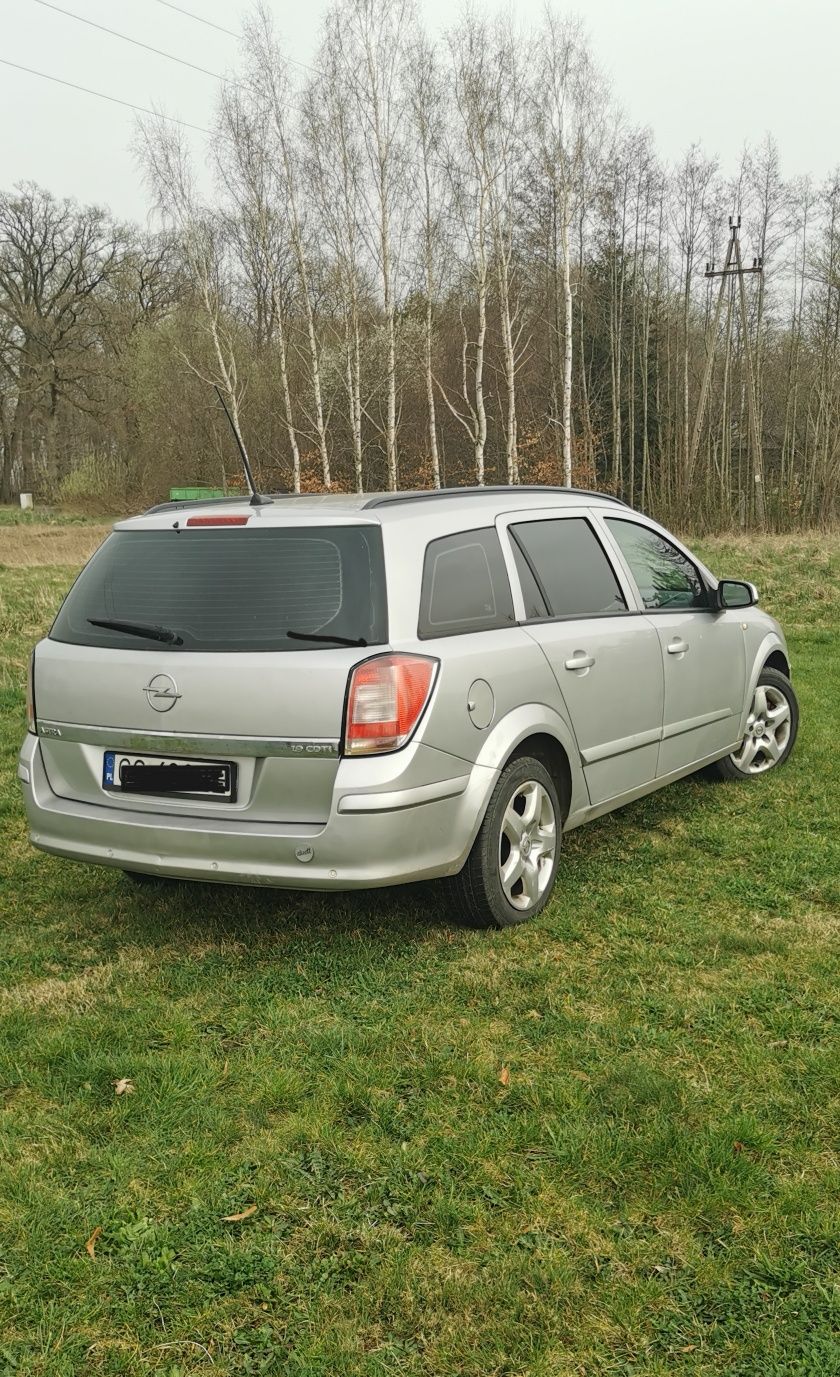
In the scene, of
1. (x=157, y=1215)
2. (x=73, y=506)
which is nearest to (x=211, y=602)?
(x=157, y=1215)

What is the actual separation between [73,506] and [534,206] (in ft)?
91.1

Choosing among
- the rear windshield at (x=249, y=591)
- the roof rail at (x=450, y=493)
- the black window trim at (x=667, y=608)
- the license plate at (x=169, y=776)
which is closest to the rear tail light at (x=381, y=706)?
the rear windshield at (x=249, y=591)

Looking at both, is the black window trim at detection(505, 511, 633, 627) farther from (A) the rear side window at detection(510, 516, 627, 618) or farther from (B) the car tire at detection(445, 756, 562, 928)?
(B) the car tire at detection(445, 756, 562, 928)

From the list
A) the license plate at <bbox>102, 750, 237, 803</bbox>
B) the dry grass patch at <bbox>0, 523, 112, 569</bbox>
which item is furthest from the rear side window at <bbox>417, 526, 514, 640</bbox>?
the dry grass patch at <bbox>0, 523, 112, 569</bbox>

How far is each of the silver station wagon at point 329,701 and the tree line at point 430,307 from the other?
24.6 m

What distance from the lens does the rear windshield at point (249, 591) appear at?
150 inches

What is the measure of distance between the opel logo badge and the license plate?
0.19 metres

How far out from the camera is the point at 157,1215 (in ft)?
8.70

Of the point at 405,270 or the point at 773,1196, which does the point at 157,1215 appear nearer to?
the point at 773,1196

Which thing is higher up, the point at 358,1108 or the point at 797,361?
the point at 797,361

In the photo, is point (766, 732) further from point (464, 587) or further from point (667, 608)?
point (464, 587)

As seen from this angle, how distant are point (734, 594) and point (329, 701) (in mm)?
3017

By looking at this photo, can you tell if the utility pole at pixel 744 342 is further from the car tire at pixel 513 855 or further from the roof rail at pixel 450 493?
the car tire at pixel 513 855

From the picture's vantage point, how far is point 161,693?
3850mm
